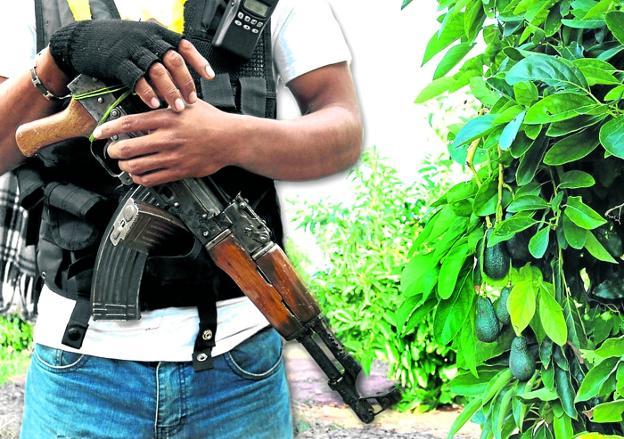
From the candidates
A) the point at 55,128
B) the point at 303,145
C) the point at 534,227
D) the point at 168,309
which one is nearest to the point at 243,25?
→ the point at 303,145

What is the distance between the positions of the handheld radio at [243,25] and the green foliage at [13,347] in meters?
3.08

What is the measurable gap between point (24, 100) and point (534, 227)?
730mm

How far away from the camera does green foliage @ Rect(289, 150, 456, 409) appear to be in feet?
11.4

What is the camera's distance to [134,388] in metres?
1.29

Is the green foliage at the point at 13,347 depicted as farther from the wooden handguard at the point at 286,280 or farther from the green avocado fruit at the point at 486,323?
the green avocado fruit at the point at 486,323

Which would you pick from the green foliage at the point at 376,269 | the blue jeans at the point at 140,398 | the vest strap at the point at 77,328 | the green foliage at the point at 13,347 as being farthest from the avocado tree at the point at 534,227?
the green foliage at the point at 13,347

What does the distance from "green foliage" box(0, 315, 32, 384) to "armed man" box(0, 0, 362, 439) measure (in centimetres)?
292

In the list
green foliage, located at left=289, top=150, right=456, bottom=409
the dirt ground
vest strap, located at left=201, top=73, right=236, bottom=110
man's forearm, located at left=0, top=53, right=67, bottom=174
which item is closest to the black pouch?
man's forearm, located at left=0, top=53, right=67, bottom=174

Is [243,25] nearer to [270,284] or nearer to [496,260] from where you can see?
[270,284]

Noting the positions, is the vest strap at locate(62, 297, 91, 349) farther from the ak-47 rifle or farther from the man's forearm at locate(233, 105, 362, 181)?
the man's forearm at locate(233, 105, 362, 181)

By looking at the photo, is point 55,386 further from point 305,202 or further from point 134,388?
point 305,202

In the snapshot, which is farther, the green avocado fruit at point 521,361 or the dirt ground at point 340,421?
the dirt ground at point 340,421

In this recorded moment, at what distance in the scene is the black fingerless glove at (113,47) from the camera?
115 cm

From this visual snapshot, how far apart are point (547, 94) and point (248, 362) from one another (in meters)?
0.65
